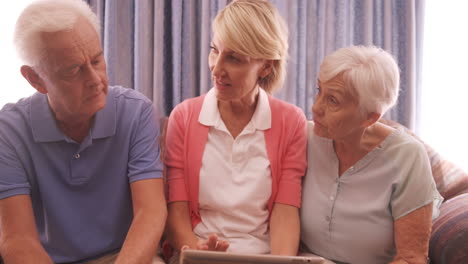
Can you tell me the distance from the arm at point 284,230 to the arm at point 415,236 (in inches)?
12.5

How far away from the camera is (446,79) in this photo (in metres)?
2.28

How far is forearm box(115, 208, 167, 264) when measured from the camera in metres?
1.19

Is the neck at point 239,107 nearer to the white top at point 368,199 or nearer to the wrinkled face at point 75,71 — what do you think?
the white top at point 368,199

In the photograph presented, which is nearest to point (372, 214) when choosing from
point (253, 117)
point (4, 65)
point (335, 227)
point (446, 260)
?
point (335, 227)

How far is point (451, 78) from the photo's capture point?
2281mm

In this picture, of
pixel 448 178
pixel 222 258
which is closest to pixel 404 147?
pixel 448 178

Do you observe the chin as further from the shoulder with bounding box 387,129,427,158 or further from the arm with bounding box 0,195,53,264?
the arm with bounding box 0,195,53,264

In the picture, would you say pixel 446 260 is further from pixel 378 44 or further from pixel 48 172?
pixel 48 172

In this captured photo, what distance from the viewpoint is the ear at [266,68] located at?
57.5 inches

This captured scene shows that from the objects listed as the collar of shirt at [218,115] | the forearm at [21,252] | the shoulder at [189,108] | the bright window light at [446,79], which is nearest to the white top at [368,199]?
the collar of shirt at [218,115]

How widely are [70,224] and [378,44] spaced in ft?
5.23

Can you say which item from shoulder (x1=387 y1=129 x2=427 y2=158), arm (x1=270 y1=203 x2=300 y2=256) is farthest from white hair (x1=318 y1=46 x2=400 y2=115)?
arm (x1=270 y1=203 x2=300 y2=256)

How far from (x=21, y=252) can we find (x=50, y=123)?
36 cm

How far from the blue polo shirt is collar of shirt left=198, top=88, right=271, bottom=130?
0.58ft
